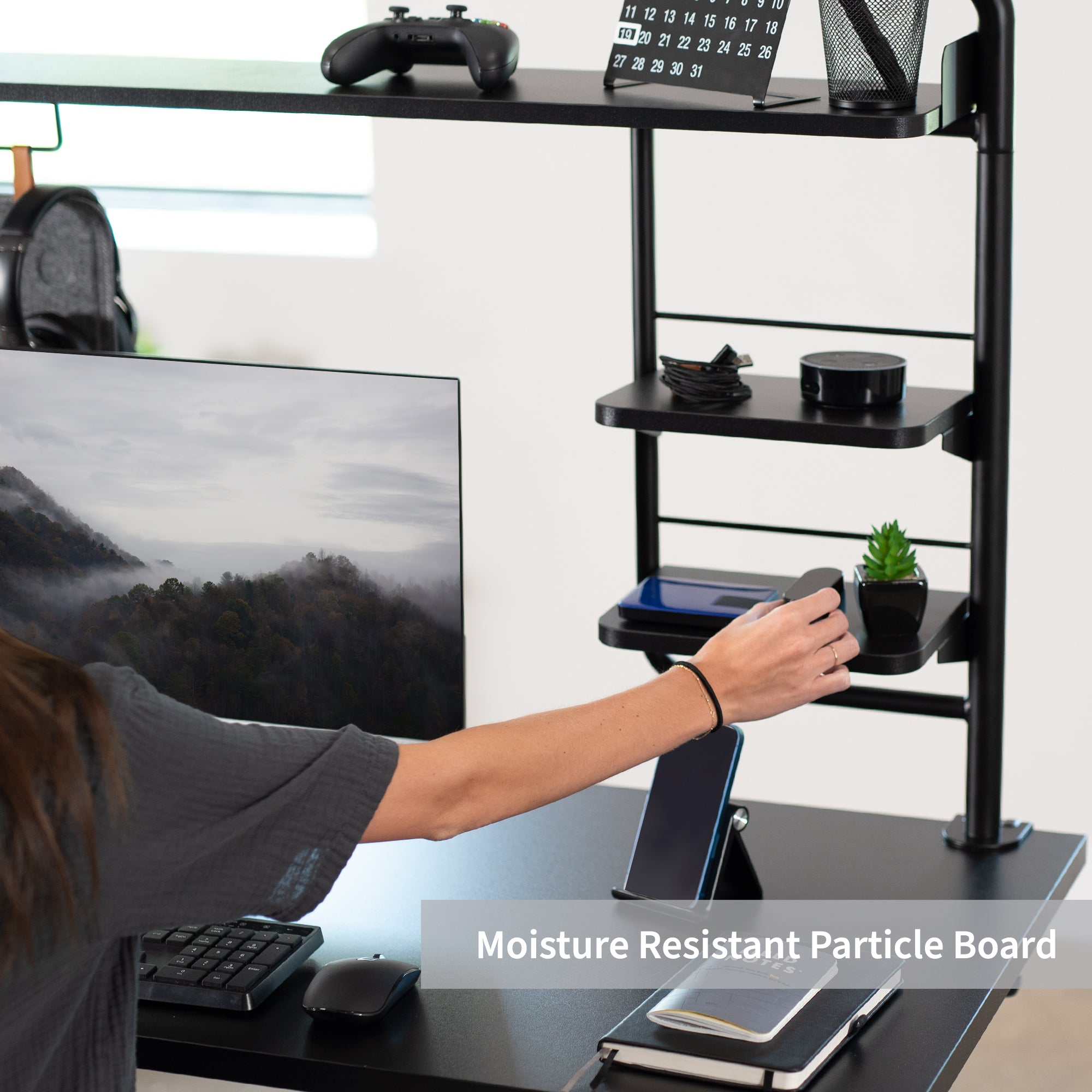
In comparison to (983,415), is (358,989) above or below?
below

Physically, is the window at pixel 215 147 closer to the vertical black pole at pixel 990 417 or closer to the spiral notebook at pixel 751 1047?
the vertical black pole at pixel 990 417

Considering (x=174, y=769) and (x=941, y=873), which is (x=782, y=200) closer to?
(x=941, y=873)

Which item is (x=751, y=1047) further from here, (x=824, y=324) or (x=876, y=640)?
(x=824, y=324)

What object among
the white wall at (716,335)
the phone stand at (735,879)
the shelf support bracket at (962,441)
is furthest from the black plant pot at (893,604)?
the white wall at (716,335)

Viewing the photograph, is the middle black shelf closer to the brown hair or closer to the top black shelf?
the top black shelf

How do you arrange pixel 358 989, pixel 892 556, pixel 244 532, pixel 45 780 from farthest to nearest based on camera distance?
pixel 892 556
pixel 244 532
pixel 358 989
pixel 45 780

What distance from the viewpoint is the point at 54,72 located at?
63.4 inches

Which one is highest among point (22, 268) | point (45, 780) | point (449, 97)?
point (449, 97)

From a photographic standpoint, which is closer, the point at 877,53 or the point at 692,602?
the point at 877,53

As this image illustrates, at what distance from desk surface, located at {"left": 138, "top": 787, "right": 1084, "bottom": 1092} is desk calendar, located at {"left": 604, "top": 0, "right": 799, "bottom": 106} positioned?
745 millimetres

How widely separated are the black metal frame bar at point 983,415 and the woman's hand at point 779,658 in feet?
0.90

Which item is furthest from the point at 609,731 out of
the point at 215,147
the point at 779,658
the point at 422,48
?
the point at 215,147

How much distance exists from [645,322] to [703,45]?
35 cm

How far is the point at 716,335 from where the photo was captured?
277 cm
